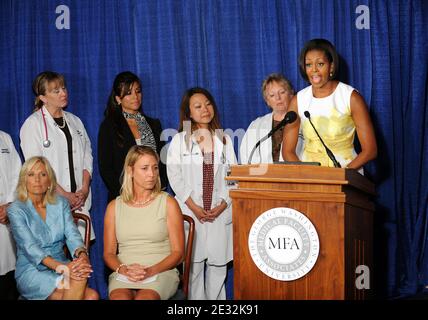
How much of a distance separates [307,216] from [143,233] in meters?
1.04

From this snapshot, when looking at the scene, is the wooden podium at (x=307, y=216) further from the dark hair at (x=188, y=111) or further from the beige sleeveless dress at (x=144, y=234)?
the dark hair at (x=188, y=111)

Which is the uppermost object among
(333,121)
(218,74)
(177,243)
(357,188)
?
(218,74)

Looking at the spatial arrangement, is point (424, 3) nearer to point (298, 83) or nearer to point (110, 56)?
point (298, 83)

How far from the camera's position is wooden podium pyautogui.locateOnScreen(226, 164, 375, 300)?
11.5 ft

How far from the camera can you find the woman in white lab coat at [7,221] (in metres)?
5.09

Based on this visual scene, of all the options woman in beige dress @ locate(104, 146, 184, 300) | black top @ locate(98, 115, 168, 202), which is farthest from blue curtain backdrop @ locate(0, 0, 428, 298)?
woman in beige dress @ locate(104, 146, 184, 300)

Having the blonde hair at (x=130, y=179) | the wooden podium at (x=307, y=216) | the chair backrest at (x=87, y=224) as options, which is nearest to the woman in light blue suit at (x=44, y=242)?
the chair backrest at (x=87, y=224)

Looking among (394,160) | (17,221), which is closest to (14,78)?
(17,221)

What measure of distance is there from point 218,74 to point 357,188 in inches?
85.2

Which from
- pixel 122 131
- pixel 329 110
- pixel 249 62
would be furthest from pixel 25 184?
pixel 249 62

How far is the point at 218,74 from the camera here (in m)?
5.69

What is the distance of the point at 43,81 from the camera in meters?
5.48

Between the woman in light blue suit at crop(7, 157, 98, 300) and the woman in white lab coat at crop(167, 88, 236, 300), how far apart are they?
1.13m

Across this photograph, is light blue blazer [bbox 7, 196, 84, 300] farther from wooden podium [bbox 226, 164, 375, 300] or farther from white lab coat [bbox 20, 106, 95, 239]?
wooden podium [bbox 226, 164, 375, 300]
